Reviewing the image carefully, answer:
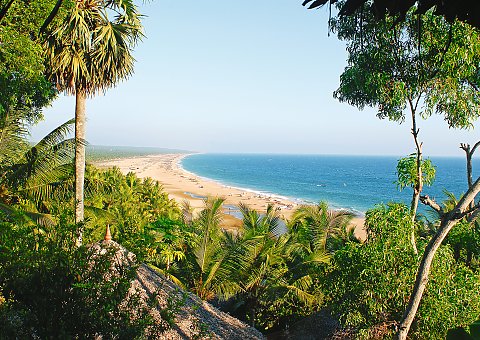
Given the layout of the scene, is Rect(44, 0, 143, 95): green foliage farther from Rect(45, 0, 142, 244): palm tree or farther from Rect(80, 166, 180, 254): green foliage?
Rect(80, 166, 180, 254): green foliage

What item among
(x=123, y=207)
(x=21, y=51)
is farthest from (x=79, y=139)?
(x=123, y=207)

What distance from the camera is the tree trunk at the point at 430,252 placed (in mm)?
8242

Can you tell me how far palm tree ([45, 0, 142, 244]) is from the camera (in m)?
10.1

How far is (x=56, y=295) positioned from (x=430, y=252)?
7.21 metres

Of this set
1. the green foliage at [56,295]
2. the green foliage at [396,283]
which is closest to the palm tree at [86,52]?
the green foliage at [56,295]

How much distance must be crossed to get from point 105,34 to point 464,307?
10.7 m

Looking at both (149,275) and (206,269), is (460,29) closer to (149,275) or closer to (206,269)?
(149,275)

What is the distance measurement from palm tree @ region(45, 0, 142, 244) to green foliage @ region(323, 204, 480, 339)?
7124 millimetres

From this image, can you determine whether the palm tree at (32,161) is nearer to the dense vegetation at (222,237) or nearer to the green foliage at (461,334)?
the dense vegetation at (222,237)

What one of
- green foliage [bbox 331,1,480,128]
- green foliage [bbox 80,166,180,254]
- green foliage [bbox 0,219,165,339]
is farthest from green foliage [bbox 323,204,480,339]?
green foliage [bbox 0,219,165,339]

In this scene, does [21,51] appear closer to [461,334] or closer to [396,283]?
[461,334]

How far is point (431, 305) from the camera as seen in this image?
858 cm

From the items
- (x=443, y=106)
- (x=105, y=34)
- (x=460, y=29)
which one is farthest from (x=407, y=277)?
(x=105, y=34)

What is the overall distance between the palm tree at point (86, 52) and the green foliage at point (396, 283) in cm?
712
